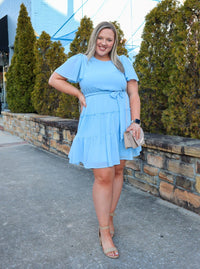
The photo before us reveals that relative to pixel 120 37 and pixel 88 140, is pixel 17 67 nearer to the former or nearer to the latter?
pixel 120 37

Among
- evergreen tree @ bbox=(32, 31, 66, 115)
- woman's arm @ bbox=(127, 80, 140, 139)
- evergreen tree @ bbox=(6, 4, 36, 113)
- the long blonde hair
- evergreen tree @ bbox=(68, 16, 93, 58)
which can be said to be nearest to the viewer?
the long blonde hair

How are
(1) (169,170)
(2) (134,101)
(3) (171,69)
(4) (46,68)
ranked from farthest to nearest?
(4) (46,68) → (3) (171,69) → (1) (169,170) → (2) (134,101)

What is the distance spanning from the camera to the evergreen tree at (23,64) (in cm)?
780

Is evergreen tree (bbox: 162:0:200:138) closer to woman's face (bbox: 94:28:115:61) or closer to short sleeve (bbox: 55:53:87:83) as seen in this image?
woman's face (bbox: 94:28:115:61)

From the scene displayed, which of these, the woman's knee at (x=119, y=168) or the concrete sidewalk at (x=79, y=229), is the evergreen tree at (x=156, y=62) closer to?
the concrete sidewalk at (x=79, y=229)

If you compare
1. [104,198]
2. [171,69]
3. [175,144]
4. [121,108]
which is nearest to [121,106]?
[121,108]

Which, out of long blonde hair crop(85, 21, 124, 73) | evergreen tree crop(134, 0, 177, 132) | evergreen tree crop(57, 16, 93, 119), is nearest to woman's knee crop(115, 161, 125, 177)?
long blonde hair crop(85, 21, 124, 73)

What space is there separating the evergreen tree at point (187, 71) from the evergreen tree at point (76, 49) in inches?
92.2

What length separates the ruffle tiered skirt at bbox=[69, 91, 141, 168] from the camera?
80.9 inches

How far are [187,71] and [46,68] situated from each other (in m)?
4.53

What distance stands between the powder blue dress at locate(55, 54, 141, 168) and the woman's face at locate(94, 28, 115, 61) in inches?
3.1

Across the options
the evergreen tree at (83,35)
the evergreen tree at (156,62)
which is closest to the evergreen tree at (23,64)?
the evergreen tree at (83,35)

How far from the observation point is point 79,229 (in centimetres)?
248

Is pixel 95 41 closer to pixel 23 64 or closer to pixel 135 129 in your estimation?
pixel 135 129
